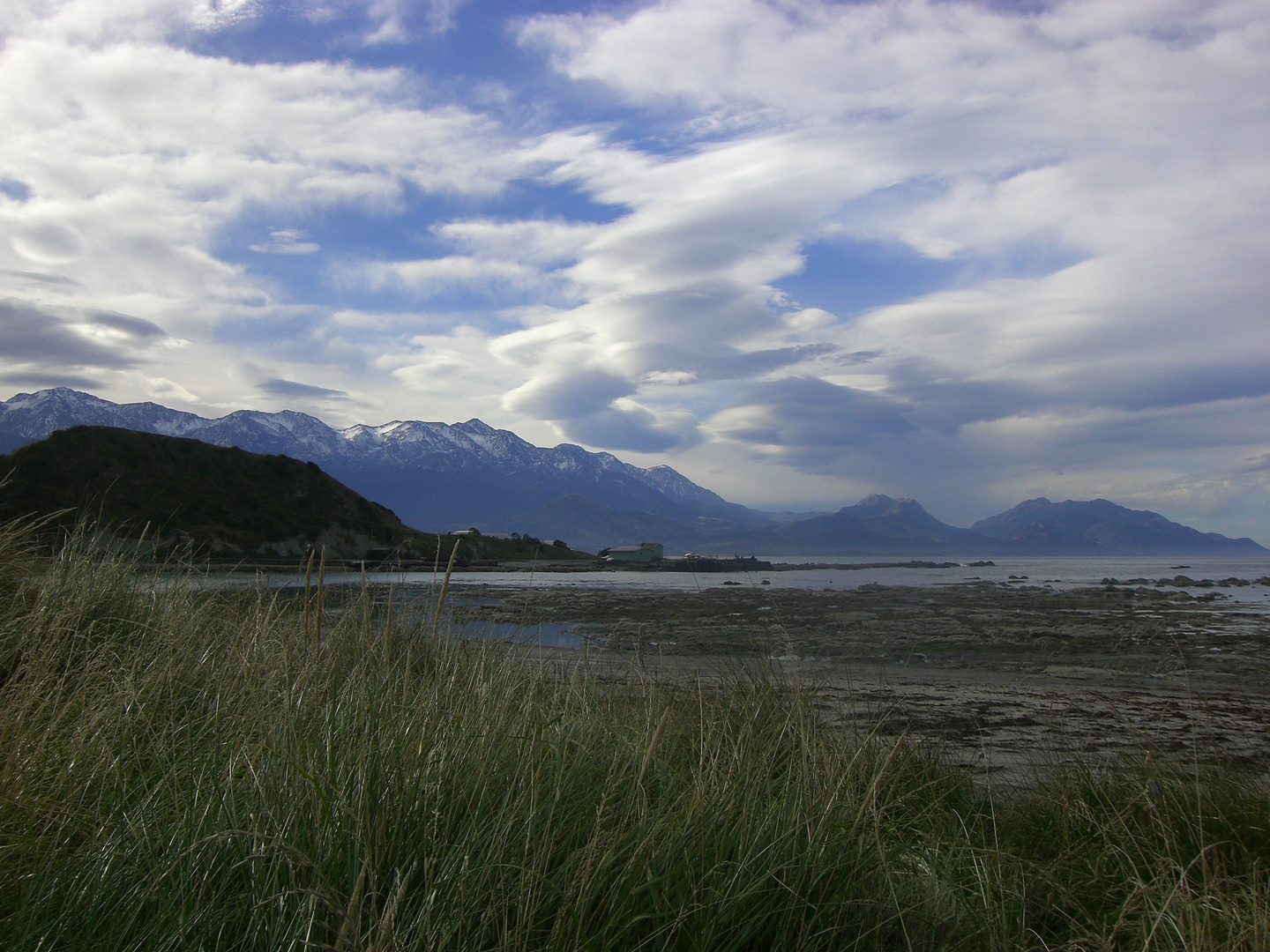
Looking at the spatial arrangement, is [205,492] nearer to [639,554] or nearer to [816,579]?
[816,579]

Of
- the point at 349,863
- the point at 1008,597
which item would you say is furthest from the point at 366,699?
the point at 1008,597

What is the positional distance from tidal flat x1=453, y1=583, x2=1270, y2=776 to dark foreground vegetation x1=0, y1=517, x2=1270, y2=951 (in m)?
0.72

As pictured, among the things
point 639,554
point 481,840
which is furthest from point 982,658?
point 639,554

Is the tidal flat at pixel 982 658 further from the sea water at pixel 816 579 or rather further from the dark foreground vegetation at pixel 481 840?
the sea water at pixel 816 579

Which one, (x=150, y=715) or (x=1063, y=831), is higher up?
(x=150, y=715)

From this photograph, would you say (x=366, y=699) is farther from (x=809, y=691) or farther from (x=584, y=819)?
(x=809, y=691)

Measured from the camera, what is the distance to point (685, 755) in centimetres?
381

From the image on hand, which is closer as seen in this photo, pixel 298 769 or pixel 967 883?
pixel 298 769

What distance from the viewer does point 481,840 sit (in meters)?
2.14

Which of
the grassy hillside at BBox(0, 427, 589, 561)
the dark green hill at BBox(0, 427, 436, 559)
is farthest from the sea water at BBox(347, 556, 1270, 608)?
the dark green hill at BBox(0, 427, 436, 559)

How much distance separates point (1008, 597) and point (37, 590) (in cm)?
3202

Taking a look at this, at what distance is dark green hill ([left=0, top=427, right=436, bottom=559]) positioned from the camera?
37812mm

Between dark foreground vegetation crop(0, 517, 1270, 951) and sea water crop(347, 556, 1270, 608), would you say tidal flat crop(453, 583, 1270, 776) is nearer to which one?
dark foreground vegetation crop(0, 517, 1270, 951)

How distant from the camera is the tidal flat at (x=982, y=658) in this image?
20.0 feet
